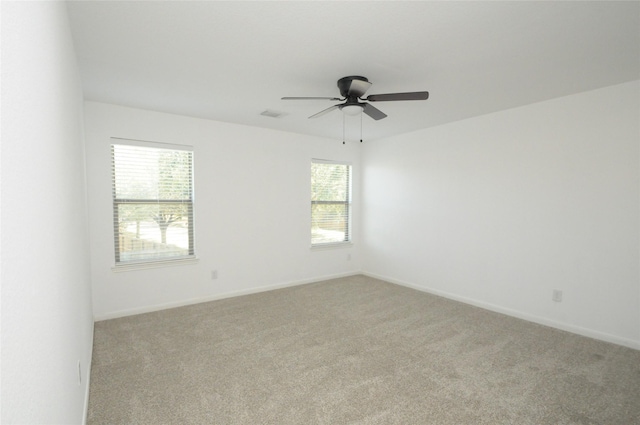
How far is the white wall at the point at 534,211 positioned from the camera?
3158mm

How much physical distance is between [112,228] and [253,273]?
1936 millimetres

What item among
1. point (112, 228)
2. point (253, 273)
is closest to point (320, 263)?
point (253, 273)

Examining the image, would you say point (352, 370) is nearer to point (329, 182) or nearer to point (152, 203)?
point (152, 203)

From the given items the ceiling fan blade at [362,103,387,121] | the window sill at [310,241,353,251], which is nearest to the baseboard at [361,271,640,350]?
the window sill at [310,241,353,251]

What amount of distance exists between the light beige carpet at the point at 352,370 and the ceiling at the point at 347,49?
249cm

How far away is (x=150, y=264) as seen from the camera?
402 centimetres

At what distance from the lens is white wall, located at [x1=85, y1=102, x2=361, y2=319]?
3719 millimetres

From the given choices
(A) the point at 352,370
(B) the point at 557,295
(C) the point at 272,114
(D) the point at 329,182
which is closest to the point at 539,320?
(B) the point at 557,295

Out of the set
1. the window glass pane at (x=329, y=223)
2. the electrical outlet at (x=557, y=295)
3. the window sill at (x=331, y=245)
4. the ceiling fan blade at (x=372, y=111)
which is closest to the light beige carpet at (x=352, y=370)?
the electrical outlet at (x=557, y=295)

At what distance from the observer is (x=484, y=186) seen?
423cm

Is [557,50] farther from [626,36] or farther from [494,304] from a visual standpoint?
[494,304]

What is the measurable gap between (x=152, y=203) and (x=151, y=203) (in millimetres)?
11

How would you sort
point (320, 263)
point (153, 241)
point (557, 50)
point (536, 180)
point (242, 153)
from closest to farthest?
point (557, 50)
point (536, 180)
point (153, 241)
point (242, 153)
point (320, 263)

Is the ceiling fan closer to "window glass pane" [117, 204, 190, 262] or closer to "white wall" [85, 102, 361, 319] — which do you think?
"white wall" [85, 102, 361, 319]
